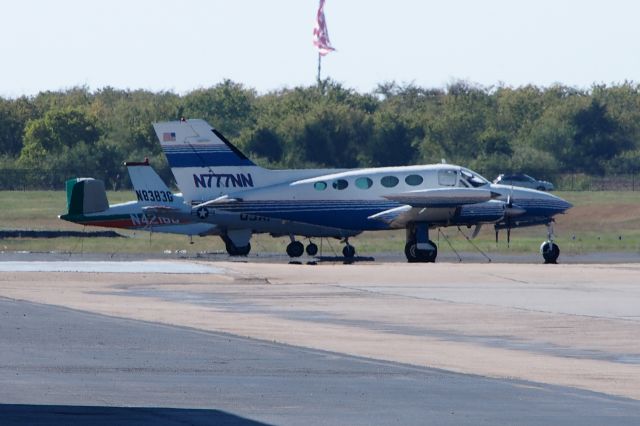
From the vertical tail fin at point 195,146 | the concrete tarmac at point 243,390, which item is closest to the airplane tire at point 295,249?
the vertical tail fin at point 195,146

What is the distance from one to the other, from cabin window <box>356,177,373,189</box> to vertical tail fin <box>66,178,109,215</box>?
26.7 ft

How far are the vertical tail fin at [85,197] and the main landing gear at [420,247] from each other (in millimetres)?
9818

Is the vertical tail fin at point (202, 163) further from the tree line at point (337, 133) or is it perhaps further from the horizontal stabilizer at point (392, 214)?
the tree line at point (337, 133)

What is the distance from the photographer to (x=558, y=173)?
100438mm

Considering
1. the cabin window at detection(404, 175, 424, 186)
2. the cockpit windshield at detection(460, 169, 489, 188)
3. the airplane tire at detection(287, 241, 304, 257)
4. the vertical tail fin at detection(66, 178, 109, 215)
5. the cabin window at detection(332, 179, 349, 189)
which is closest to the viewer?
the cockpit windshield at detection(460, 169, 489, 188)

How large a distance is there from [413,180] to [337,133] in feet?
187

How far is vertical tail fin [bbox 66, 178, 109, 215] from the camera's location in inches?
1855

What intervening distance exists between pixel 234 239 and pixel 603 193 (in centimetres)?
4270

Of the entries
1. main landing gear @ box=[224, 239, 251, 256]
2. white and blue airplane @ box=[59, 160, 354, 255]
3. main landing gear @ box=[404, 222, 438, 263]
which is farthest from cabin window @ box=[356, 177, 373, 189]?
main landing gear @ box=[224, 239, 251, 256]

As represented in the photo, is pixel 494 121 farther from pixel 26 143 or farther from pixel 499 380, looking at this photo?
pixel 499 380

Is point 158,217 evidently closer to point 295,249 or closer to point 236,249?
point 236,249

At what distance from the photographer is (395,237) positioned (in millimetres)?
59906

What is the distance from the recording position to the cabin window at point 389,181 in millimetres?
44500

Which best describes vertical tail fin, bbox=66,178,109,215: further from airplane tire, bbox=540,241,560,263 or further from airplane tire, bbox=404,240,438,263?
airplane tire, bbox=540,241,560,263
